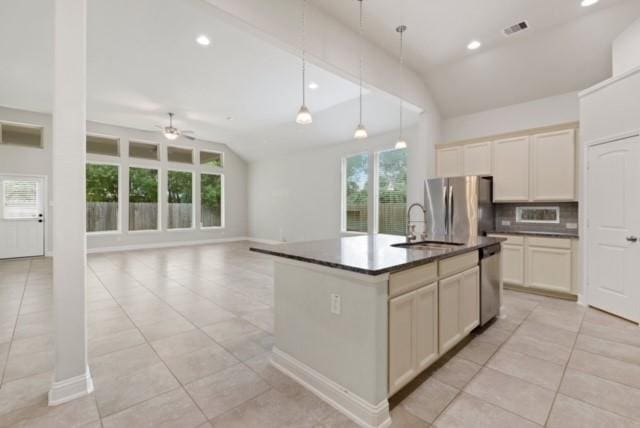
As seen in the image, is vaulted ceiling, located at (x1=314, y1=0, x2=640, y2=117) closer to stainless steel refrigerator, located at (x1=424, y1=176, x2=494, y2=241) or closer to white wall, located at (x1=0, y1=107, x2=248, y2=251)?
stainless steel refrigerator, located at (x1=424, y1=176, x2=494, y2=241)

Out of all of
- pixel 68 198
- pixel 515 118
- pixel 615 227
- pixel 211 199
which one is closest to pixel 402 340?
pixel 68 198

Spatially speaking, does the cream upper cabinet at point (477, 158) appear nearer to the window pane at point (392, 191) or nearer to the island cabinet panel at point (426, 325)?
the window pane at point (392, 191)

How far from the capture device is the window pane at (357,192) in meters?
7.64

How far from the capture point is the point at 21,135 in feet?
24.1

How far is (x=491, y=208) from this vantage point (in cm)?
506

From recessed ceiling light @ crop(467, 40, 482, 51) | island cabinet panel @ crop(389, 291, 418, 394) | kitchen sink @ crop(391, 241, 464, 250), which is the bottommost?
island cabinet panel @ crop(389, 291, 418, 394)

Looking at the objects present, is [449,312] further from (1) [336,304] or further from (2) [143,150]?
(2) [143,150]

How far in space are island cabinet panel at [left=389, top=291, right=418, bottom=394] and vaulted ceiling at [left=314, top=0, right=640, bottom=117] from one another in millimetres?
3331

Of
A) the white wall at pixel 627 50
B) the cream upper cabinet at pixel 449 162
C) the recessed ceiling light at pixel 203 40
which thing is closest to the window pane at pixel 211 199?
the recessed ceiling light at pixel 203 40

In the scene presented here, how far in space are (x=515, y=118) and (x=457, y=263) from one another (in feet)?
13.0

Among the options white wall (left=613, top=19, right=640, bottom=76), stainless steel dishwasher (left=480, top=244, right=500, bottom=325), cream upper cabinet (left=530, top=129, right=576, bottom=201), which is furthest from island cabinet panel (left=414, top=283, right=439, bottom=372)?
white wall (left=613, top=19, right=640, bottom=76)

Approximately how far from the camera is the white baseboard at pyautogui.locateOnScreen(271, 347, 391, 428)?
1.75 meters

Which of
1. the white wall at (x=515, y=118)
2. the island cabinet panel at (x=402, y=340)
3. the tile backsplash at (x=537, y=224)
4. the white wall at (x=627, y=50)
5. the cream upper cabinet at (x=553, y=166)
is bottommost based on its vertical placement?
the island cabinet panel at (x=402, y=340)

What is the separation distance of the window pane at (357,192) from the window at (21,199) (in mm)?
8004
